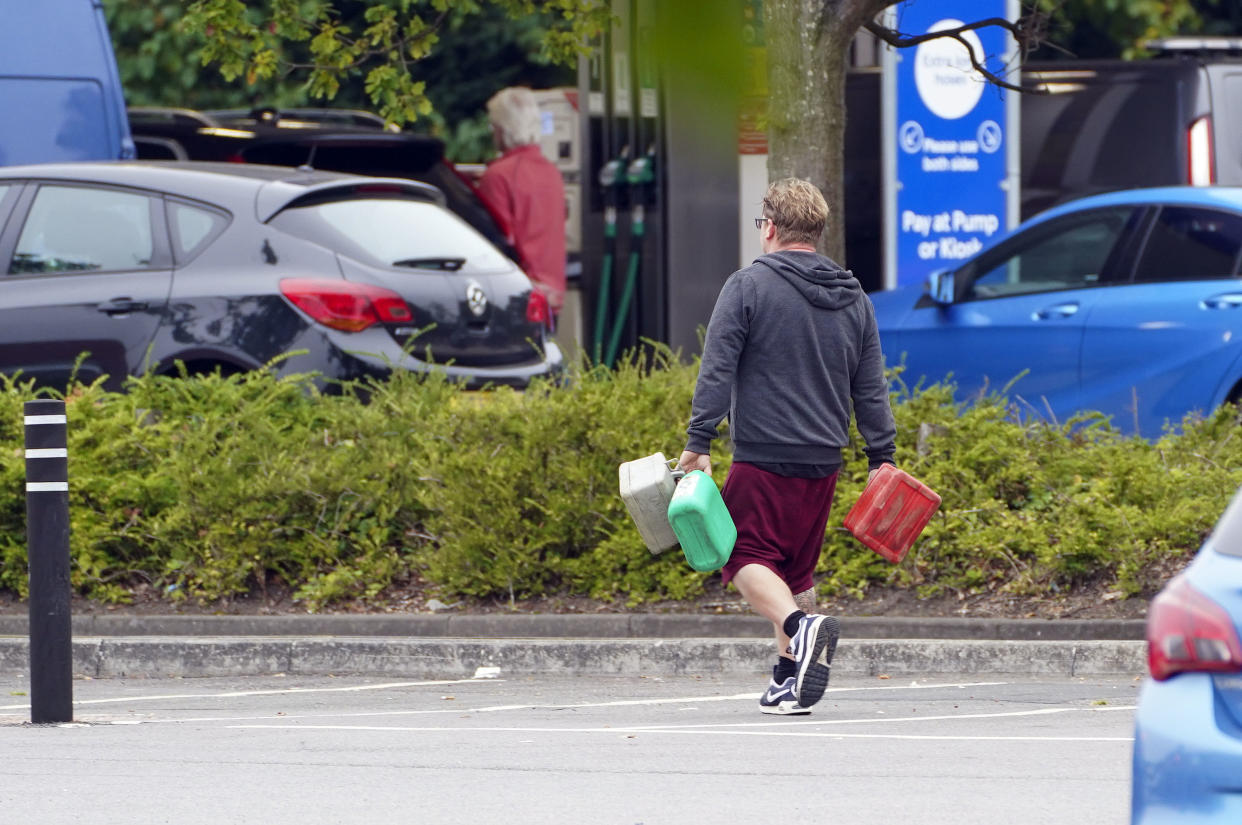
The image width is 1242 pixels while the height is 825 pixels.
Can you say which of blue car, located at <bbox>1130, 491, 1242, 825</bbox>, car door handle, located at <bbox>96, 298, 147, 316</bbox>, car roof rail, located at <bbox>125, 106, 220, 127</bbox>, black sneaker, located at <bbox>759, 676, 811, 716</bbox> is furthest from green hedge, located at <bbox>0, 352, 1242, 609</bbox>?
Answer: car roof rail, located at <bbox>125, 106, 220, 127</bbox>

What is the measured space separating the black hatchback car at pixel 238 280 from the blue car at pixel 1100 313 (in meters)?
2.18

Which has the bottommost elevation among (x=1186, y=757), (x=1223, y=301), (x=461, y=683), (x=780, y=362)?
(x=461, y=683)

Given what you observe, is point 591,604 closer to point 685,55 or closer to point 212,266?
point 212,266

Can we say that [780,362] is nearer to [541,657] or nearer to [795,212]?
[795,212]

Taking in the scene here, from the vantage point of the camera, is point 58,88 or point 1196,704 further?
point 58,88

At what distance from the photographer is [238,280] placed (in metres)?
9.12

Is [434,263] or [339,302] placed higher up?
[434,263]

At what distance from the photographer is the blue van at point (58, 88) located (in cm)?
1155

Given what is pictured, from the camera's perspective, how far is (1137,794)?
11.1ft

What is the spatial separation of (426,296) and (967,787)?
485cm

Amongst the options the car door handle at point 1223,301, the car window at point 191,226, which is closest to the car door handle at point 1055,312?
the car door handle at point 1223,301

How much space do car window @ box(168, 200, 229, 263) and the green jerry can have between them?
3877 millimetres

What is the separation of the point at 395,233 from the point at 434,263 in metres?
0.23

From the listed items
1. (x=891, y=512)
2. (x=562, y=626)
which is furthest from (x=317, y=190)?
(x=891, y=512)
